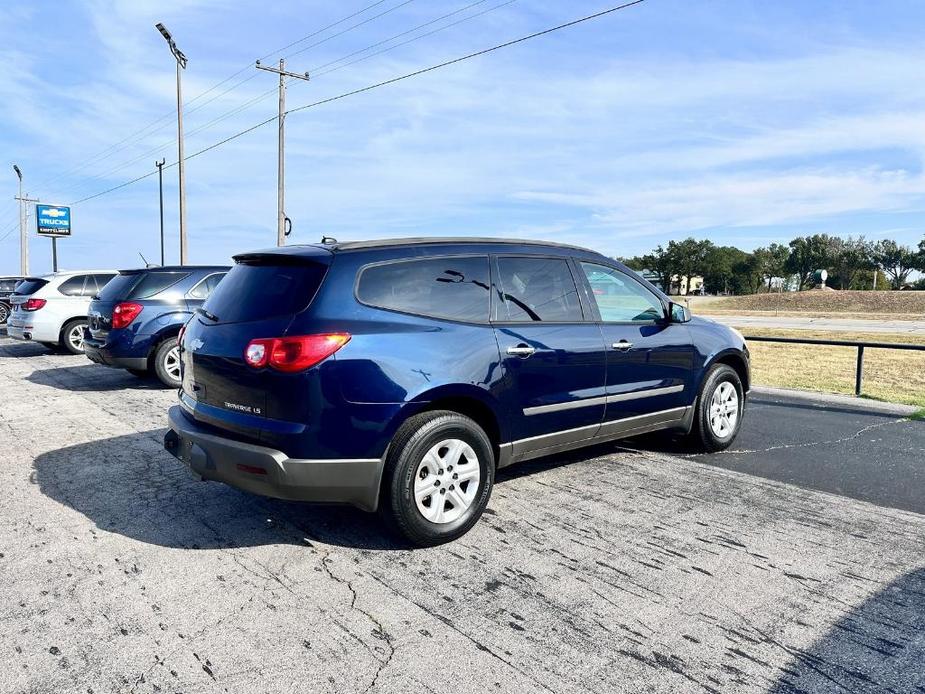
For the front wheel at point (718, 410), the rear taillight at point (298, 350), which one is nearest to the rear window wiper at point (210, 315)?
the rear taillight at point (298, 350)

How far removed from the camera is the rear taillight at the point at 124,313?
8.90 meters

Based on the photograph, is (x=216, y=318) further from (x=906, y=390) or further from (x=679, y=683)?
(x=906, y=390)

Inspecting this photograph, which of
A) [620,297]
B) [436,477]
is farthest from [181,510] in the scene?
[620,297]

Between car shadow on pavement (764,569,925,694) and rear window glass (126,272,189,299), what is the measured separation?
8.73 m

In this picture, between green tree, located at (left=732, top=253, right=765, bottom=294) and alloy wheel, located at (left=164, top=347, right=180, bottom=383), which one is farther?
green tree, located at (left=732, top=253, right=765, bottom=294)

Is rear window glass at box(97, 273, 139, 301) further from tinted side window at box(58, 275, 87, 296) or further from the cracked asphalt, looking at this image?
tinted side window at box(58, 275, 87, 296)

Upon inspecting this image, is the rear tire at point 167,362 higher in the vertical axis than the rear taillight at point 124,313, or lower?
lower

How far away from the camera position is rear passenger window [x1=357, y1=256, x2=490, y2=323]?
3.77 meters

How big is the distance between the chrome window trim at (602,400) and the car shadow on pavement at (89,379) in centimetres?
677

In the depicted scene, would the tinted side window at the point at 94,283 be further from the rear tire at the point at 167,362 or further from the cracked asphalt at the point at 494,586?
the cracked asphalt at the point at 494,586

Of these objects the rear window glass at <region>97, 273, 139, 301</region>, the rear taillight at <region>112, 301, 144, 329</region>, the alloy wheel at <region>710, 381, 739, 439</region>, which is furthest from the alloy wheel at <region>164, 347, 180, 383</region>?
the alloy wheel at <region>710, 381, 739, 439</region>

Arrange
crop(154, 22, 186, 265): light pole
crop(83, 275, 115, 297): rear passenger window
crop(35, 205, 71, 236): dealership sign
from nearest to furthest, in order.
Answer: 1. crop(83, 275, 115, 297): rear passenger window
2. crop(154, 22, 186, 265): light pole
3. crop(35, 205, 71, 236): dealership sign

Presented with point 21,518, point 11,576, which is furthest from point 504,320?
point 21,518

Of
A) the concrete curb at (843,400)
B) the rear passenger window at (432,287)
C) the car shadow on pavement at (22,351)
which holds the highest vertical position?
the rear passenger window at (432,287)
